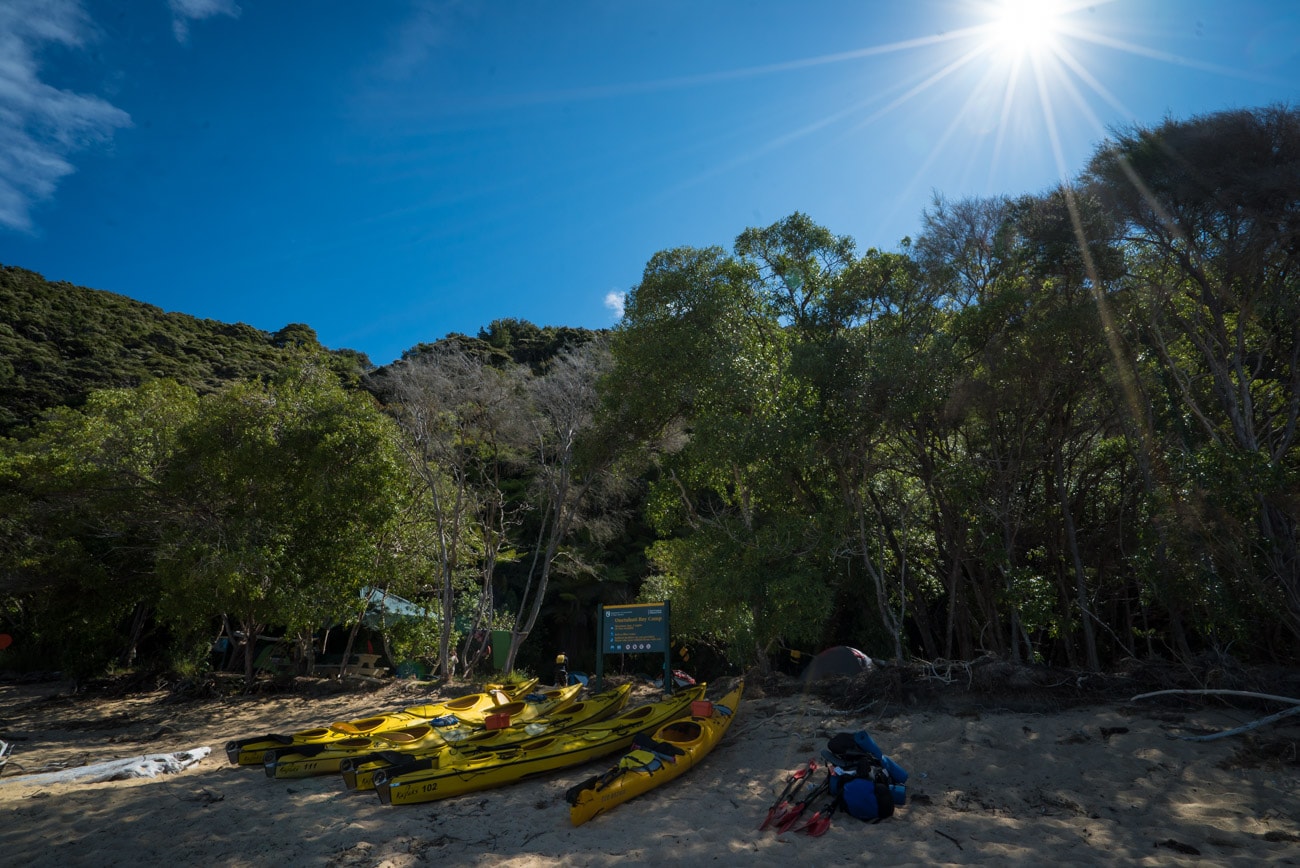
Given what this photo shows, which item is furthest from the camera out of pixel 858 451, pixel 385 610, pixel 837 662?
pixel 385 610

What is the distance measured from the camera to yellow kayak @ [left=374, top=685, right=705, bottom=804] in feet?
20.1

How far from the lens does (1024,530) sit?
379 inches

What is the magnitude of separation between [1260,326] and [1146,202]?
2189 mm

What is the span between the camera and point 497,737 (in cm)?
742

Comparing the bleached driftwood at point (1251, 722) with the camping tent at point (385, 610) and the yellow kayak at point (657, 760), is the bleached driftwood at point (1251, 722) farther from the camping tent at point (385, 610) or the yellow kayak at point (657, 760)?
the camping tent at point (385, 610)

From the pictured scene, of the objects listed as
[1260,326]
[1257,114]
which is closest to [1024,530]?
[1260,326]

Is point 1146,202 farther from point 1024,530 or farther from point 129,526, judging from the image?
point 129,526

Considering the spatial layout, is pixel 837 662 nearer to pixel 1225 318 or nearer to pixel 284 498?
pixel 1225 318

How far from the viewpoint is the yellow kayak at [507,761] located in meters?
6.14

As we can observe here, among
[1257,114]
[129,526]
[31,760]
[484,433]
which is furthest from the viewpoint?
[484,433]

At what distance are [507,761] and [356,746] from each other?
201 cm

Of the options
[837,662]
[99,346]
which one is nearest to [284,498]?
[837,662]

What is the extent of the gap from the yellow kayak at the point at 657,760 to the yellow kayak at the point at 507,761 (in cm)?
50

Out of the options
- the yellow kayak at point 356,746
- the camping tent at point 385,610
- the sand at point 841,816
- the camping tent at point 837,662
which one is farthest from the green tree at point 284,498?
the camping tent at point 837,662
